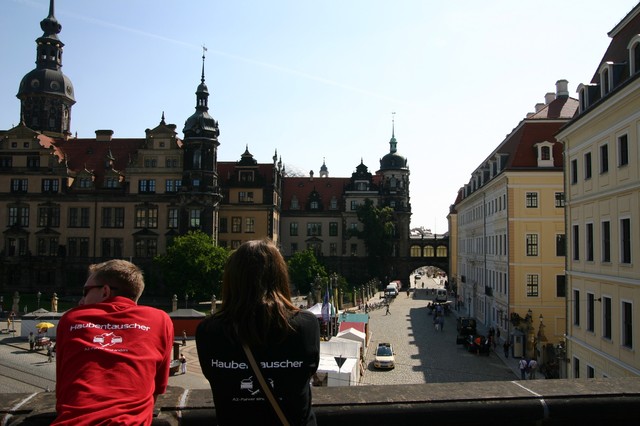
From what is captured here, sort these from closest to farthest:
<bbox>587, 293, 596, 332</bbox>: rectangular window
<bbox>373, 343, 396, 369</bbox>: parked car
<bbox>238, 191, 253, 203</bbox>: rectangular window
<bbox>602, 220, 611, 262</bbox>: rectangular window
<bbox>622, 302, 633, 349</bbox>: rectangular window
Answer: <bbox>622, 302, 633, 349</bbox>: rectangular window → <bbox>602, 220, 611, 262</bbox>: rectangular window → <bbox>587, 293, 596, 332</bbox>: rectangular window → <bbox>373, 343, 396, 369</bbox>: parked car → <bbox>238, 191, 253, 203</bbox>: rectangular window

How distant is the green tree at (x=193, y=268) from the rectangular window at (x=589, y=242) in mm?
32056

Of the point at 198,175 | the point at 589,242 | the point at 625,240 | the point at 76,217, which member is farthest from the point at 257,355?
the point at 76,217

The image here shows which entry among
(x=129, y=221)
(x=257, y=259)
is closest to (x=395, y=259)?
(x=129, y=221)

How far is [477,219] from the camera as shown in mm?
50656

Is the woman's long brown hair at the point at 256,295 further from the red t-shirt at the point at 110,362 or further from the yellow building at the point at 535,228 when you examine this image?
the yellow building at the point at 535,228

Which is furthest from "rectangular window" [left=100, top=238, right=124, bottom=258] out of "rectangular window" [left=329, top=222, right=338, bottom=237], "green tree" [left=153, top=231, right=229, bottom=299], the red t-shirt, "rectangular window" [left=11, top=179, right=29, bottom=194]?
the red t-shirt

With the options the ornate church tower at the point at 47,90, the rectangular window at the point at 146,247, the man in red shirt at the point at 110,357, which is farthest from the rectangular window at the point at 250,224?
the man in red shirt at the point at 110,357

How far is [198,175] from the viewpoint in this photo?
5897 cm

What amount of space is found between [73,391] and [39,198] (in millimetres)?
63882

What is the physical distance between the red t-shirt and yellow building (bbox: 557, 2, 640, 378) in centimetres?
1693

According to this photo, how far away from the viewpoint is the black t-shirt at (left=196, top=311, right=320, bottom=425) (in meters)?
3.11

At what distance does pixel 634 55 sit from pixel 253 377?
60.8ft

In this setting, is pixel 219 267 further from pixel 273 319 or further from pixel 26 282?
pixel 273 319

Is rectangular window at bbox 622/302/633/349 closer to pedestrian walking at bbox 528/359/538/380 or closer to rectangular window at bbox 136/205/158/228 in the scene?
pedestrian walking at bbox 528/359/538/380
